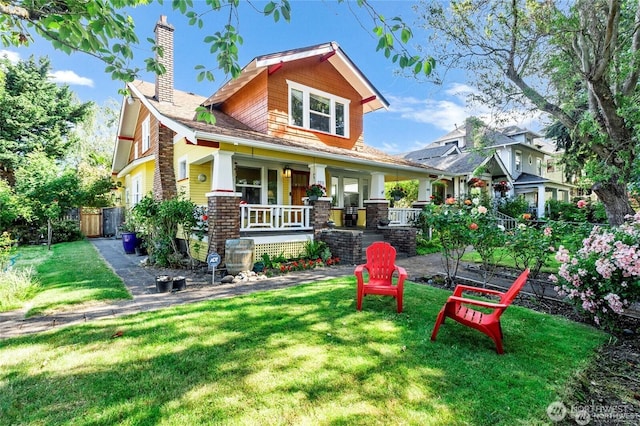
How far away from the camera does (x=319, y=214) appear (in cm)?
973

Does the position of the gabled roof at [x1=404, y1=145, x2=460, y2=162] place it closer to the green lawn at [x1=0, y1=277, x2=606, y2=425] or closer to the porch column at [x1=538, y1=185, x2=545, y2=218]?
the porch column at [x1=538, y1=185, x2=545, y2=218]

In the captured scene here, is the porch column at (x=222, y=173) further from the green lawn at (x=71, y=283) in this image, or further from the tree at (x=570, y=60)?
the tree at (x=570, y=60)

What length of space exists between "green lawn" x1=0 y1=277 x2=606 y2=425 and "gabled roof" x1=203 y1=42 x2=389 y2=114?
7.70m

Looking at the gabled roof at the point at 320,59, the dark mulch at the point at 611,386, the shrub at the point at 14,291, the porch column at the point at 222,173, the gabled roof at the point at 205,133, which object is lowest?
the dark mulch at the point at 611,386

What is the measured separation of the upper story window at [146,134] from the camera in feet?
41.5

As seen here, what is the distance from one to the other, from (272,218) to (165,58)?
24.5ft

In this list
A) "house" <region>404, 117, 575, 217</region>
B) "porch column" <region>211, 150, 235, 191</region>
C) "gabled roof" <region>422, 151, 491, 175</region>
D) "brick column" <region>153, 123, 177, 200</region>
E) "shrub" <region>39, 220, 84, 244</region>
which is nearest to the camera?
"porch column" <region>211, 150, 235, 191</region>

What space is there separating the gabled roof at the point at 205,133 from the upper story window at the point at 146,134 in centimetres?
100

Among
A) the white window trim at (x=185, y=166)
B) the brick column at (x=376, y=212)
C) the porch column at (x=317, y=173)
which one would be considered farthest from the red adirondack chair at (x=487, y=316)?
the white window trim at (x=185, y=166)

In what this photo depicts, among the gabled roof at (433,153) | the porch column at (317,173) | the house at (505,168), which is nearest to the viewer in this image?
the porch column at (317,173)

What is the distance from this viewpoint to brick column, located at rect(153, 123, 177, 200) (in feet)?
35.9

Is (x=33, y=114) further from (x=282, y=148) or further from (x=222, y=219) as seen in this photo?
(x=282, y=148)

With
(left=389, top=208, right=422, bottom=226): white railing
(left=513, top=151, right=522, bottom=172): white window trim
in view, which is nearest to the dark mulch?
(left=389, top=208, right=422, bottom=226): white railing

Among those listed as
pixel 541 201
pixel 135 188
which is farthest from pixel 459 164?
pixel 135 188
